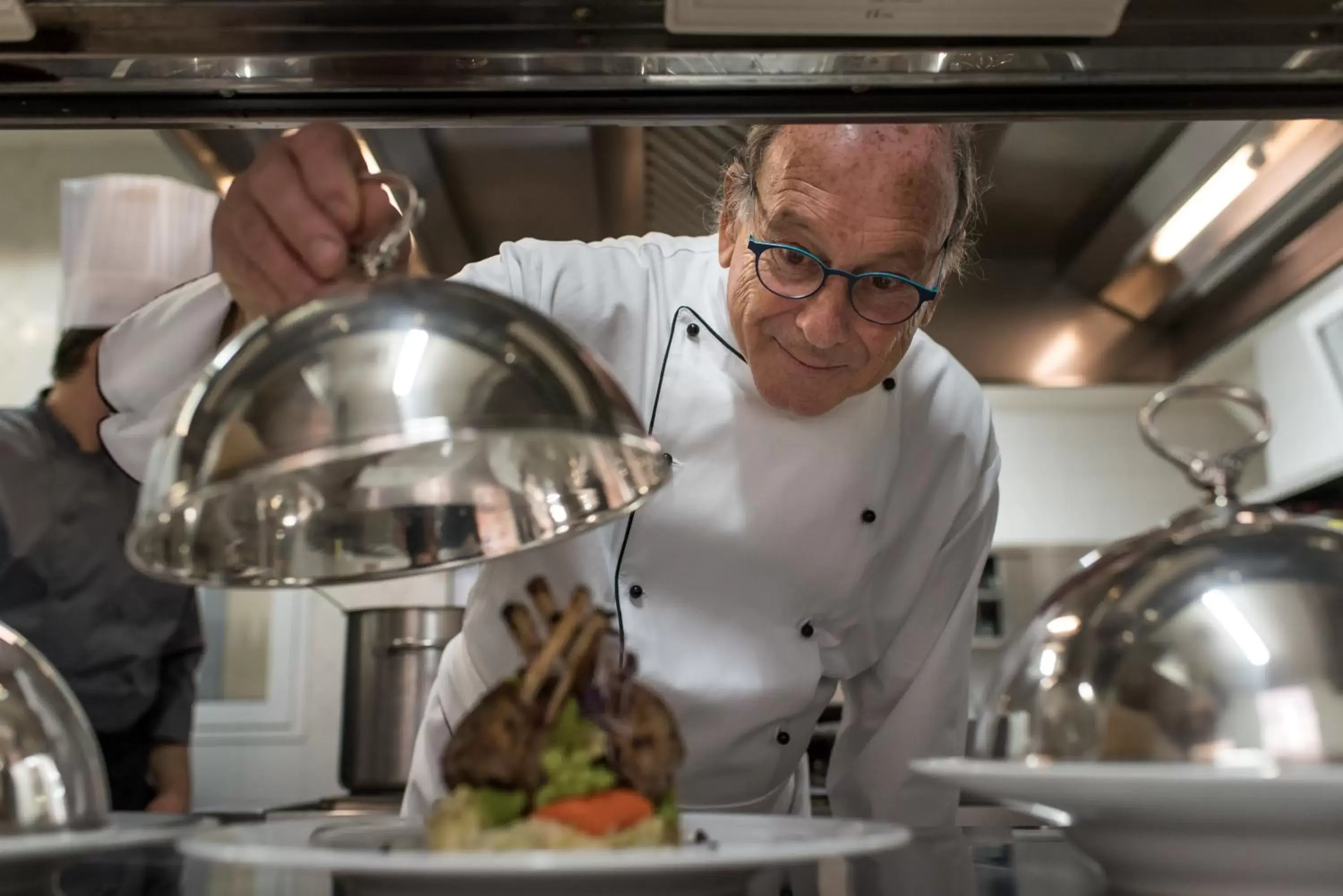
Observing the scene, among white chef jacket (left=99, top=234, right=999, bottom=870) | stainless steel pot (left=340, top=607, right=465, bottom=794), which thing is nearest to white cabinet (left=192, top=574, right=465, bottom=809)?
stainless steel pot (left=340, top=607, right=465, bottom=794)

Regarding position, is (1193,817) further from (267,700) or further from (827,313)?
(267,700)

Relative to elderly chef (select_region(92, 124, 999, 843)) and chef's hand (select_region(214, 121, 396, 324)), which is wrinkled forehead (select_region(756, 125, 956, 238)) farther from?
chef's hand (select_region(214, 121, 396, 324))

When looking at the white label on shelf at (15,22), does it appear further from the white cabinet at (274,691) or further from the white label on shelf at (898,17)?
the white cabinet at (274,691)

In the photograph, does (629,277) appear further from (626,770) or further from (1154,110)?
(626,770)

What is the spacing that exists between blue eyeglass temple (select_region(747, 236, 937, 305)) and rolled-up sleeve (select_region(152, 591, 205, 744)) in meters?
1.73

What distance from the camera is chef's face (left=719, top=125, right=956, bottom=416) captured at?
0.96 m

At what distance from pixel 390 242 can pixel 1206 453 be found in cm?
46

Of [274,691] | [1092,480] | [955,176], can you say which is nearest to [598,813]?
[955,176]

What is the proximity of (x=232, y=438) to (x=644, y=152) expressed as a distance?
2.50ft

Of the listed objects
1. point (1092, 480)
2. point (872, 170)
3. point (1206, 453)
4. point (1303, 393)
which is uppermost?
point (1303, 393)

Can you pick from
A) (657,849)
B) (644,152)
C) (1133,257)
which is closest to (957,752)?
(1133,257)

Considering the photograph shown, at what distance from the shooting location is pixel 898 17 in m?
0.57

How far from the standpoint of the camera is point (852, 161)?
963 millimetres

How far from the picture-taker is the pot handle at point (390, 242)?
0.60 metres
